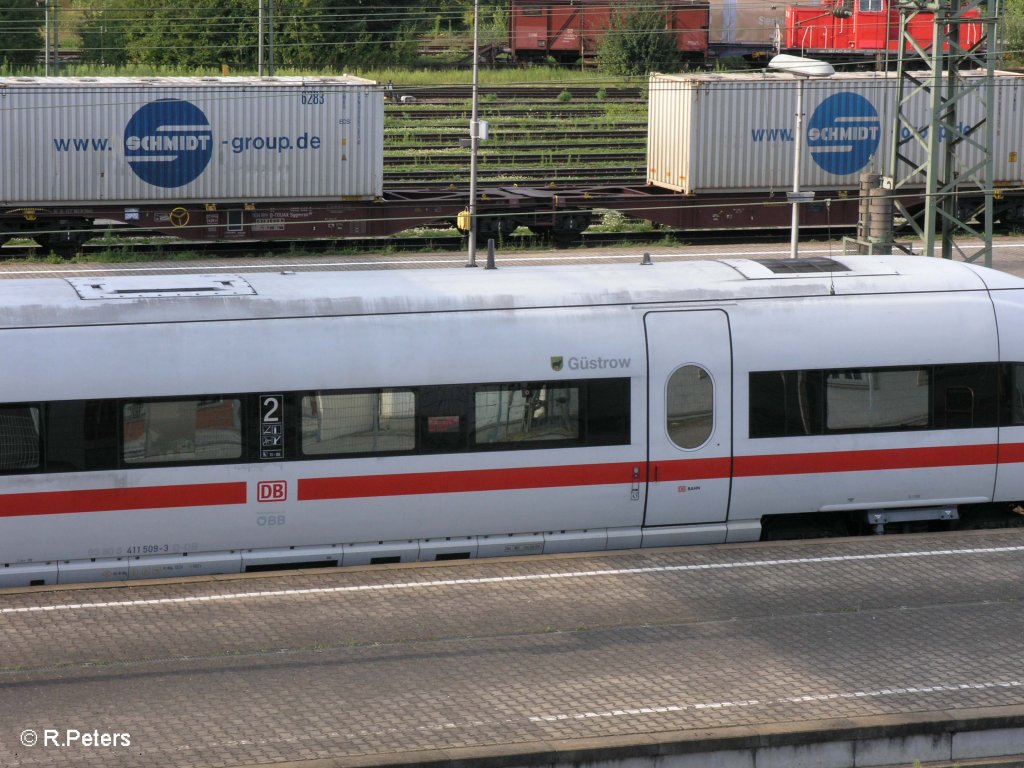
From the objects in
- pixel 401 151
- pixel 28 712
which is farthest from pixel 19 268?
pixel 28 712

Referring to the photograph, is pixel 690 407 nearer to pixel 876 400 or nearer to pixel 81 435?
pixel 876 400

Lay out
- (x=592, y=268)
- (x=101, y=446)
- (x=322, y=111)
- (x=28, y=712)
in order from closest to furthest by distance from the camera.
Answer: (x=28, y=712) < (x=101, y=446) < (x=592, y=268) < (x=322, y=111)

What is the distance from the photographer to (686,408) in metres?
13.1

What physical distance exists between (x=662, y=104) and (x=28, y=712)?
93.7 ft

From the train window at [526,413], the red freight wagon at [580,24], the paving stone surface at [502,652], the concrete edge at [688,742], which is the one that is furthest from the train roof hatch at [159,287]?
the red freight wagon at [580,24]

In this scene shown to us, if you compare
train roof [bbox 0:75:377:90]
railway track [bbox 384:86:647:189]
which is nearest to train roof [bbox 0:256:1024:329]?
train roof [bbox 0:75:377:90]

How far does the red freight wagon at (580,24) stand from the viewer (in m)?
58.2

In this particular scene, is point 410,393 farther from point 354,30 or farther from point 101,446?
point 354,30

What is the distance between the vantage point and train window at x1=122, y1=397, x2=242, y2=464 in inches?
470

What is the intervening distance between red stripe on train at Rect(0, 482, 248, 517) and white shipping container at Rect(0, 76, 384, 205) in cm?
2079

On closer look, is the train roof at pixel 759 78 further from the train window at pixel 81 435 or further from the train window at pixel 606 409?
the train window at pixel 81 435

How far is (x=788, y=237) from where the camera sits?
114ft

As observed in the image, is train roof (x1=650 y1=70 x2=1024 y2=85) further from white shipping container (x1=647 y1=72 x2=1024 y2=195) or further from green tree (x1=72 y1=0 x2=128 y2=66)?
green tree (x1=72 y1=0 x2=128 y2=66)

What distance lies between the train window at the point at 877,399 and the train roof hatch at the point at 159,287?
17.6 ft
